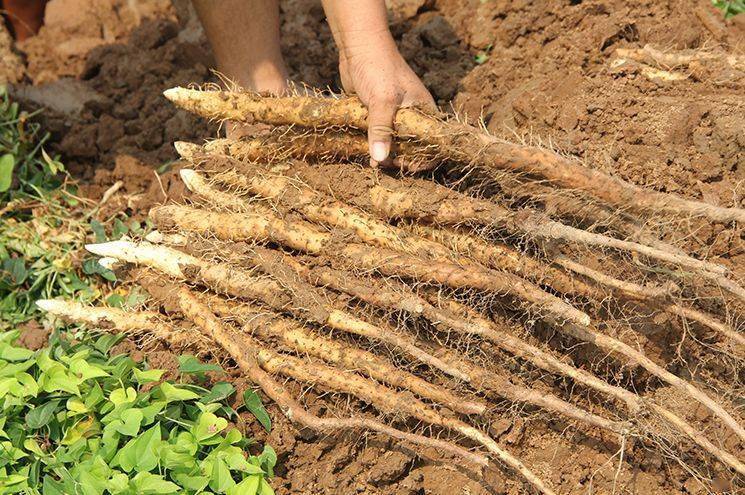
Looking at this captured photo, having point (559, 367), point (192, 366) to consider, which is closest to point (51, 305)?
point (192, 366)

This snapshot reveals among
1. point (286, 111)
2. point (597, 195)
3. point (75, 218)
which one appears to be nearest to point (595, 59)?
point (597, 195)

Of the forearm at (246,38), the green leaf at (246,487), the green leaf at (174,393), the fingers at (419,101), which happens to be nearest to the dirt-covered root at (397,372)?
the green leaf at (174,393)

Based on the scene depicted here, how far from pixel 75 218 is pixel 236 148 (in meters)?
0.72

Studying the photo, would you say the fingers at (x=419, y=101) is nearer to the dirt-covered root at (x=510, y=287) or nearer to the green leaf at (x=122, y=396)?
the dirt-covered root at (x=510, y=287)

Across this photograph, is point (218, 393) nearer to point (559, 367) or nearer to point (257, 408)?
point (257, 408)

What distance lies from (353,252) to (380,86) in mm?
414

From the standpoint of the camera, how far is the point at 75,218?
2.48 m

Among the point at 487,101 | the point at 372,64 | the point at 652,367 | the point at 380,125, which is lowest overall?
the point at 652,367

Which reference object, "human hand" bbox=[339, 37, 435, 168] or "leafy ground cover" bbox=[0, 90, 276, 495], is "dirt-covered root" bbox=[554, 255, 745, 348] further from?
"leafy ground cover" bbox=[0, 90, 276, 495]

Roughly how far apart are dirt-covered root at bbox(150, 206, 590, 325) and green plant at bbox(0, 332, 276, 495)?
391mm

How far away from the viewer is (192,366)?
1.81 meters

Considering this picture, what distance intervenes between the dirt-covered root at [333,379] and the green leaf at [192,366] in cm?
7

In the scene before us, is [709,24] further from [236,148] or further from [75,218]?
[75,218]

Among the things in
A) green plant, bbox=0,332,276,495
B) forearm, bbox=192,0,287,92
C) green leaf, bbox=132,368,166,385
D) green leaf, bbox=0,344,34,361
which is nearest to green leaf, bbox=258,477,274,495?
green plant, bbox=0,332,276,495
